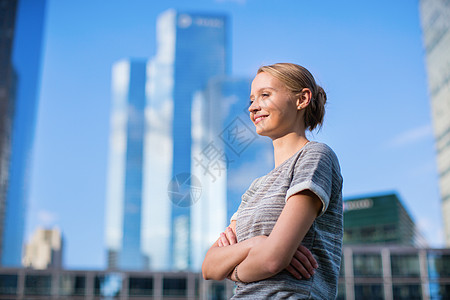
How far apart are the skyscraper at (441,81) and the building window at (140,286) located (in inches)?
1202

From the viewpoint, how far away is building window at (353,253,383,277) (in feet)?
95.5

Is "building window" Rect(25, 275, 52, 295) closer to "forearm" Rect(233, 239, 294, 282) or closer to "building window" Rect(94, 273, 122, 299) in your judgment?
"building window" Rect(94, 273, 122, 299)

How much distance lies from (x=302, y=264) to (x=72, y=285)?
30.2m

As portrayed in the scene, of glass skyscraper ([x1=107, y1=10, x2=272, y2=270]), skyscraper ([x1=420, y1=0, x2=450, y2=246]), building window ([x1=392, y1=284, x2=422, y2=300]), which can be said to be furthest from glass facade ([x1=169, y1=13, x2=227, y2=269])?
building window ([x1=392, y1=284, x2=422, y2=300])

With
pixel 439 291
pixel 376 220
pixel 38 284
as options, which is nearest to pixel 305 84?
pixel 439 291

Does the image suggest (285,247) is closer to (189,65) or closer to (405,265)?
(405,265)

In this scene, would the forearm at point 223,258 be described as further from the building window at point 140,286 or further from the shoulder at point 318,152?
the building window at point 140,286

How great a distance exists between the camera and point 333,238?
4.86 feet

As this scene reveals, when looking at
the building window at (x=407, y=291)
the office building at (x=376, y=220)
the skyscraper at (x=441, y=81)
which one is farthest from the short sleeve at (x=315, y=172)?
the office building at (x=376, y=220)

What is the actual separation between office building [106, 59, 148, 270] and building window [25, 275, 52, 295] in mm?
118873

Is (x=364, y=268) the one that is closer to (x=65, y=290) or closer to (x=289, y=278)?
(x=65, y=290)

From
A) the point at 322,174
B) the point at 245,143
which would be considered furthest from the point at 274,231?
the point at 245,143

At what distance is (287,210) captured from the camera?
1346mm

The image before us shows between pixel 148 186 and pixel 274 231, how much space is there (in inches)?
5947
